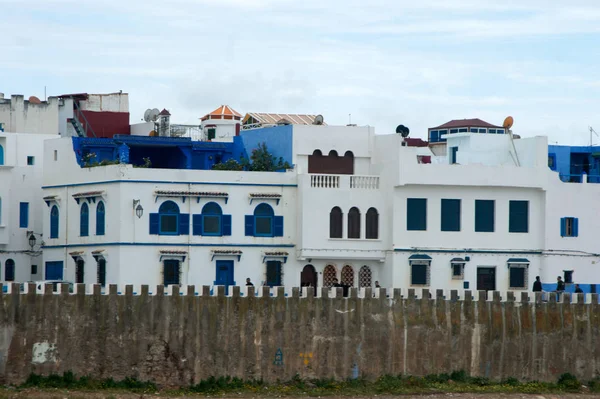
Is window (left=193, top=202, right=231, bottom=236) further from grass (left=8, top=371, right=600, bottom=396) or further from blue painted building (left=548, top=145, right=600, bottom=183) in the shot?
blue painted building (left=548, top=145, right=600, bottom=183)

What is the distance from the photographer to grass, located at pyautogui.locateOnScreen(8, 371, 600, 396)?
55.2 m

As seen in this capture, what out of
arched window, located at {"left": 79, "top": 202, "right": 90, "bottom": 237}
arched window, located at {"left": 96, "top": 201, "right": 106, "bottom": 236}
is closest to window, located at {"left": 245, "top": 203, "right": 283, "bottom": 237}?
arched window, located at {"left": 96, "top": 201, "right": 106, "bottom": 236}

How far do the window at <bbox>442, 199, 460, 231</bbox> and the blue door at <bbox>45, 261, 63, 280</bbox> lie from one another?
50.4 feet

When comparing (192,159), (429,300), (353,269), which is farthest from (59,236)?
(429,300)

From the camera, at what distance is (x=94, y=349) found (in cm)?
5572

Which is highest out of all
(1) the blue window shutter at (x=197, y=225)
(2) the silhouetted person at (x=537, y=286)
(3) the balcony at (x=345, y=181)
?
(3) the balcony at (x=345, y=181)

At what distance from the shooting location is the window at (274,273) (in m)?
67.6

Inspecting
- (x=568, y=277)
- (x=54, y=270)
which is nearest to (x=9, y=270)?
(x=54, y=270)

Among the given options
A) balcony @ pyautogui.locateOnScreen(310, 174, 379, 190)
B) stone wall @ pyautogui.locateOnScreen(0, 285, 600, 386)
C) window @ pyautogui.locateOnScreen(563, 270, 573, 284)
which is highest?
balcony @ pyautogui.locateOnScreen(310, 174, 379, 190)

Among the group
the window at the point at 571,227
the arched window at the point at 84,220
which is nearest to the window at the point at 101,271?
the arched window at the point at 84,220

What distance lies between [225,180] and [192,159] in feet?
16.5

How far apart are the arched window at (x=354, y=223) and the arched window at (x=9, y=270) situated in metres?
14.0

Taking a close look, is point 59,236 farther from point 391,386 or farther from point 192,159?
point 391,386

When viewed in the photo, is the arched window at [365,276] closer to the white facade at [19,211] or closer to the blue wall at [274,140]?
the blue wall at [274,140]
